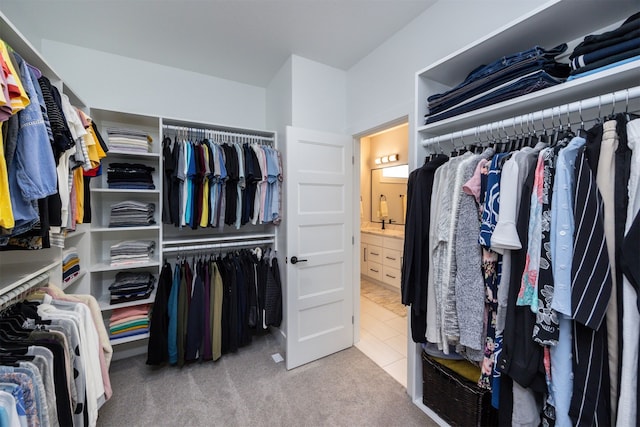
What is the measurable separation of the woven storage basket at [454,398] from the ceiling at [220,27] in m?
2.34

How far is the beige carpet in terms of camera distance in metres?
3.34

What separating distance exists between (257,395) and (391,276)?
260cm

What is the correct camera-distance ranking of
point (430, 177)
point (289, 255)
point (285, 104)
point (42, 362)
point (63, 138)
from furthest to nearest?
point (285, 104) → point (289, 255) → point (430, 177) → point (63, 138) → point (42, 362)

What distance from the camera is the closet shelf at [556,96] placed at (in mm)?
875

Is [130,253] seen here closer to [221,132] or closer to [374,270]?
[221,132]

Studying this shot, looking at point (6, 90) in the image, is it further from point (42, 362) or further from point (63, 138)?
point (42, 362)

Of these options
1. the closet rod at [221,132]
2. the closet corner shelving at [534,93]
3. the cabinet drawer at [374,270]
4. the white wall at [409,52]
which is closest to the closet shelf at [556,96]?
the closet corner shelving at [534,93]

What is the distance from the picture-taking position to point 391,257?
153 inches

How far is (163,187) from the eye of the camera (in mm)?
2066

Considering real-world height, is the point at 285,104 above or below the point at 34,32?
below

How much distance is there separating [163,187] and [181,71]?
131cm

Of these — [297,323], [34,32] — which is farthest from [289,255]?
[34,32]

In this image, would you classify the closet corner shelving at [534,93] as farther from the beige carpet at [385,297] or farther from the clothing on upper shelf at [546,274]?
the beige carpet at [385,297]

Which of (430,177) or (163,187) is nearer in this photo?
(430,177)
